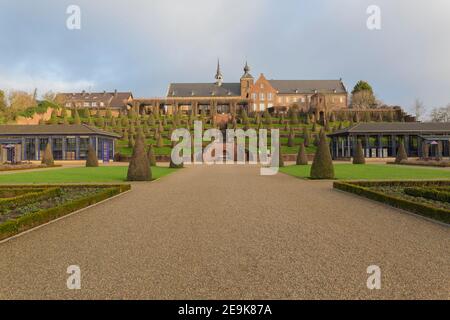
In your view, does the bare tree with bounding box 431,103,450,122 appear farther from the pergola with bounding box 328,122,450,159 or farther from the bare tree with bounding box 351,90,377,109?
the pergola with bounding box 328,122,450,159

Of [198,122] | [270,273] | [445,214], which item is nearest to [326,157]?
[445,214]

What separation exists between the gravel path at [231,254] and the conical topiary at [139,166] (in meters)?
9.94

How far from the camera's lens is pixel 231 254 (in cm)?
604

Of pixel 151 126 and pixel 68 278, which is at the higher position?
pixel 151 126

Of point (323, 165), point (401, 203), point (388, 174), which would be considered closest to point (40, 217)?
point (401, 203)

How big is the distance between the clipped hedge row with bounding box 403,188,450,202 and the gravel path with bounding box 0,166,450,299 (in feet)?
6.74

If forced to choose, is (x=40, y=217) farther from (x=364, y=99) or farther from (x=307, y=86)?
(x=364, y=99)

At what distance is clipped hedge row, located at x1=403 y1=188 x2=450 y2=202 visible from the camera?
436 inches

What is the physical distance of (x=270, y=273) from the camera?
5062mm

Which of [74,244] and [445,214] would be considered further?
[445,214]

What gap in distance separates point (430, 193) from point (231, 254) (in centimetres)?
887

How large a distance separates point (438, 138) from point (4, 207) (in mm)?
51391
